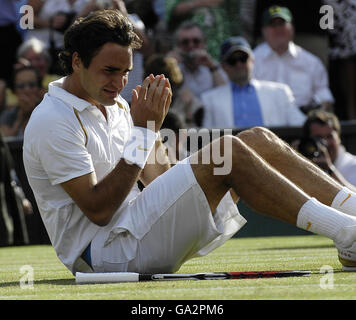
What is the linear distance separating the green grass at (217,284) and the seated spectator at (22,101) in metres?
3.35

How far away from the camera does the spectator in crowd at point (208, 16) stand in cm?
1029

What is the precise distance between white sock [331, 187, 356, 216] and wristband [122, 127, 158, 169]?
1.04m

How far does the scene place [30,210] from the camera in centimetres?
889

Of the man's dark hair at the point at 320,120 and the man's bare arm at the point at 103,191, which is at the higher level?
the man's bare arm at the point at 103,191

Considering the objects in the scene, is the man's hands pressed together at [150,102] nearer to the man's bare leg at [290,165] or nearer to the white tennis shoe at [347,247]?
the man's bare leg at [290,165]

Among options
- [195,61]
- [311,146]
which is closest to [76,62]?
[311,146]

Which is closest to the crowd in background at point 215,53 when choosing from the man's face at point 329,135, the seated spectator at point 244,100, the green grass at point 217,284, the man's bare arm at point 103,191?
the seated spectator at point 244,100

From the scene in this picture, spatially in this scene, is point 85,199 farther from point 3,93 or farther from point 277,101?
point 3,93

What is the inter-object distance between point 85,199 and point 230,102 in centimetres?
526

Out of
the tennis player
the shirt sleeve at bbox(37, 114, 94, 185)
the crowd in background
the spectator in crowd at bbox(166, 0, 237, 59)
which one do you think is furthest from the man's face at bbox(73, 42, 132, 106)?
the spectator in crowd at bbox(166, 0, 237, 59)

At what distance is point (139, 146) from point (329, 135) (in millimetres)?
4533

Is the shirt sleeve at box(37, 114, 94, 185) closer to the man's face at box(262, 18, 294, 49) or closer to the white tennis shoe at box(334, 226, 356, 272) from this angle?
the white tennis shoe at box(334, 226, 356, 272)

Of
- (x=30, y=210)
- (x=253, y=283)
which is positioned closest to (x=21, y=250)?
(x=30, y=210)

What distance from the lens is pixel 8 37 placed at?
10367 mm
